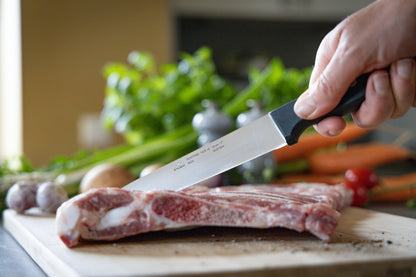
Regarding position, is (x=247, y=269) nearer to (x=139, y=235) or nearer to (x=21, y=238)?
(x=139, y=235)

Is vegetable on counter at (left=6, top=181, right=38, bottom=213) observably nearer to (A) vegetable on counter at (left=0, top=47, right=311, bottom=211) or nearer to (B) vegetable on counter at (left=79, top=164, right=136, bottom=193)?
(B) vegetable on counter at (left=79, top=164, right=136, bottom=193)

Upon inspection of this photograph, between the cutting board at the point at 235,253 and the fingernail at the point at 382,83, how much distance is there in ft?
1.24

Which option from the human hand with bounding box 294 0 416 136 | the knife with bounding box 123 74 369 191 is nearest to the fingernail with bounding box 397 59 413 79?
the human hand with bounding box 294 0 416 136

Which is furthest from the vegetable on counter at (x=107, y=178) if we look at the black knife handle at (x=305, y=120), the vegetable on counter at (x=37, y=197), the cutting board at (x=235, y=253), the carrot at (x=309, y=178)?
the black knife handle at (x=305, y=120)

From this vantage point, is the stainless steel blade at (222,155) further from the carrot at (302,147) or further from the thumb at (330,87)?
the carrot at (302,147)

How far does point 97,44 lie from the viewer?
6387 mm

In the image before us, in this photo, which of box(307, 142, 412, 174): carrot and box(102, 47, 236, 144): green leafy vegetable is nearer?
box(307, 142, 412, 174): carrot

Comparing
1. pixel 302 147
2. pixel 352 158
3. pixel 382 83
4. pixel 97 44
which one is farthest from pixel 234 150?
pixel 97 44

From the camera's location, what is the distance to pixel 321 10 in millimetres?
6891

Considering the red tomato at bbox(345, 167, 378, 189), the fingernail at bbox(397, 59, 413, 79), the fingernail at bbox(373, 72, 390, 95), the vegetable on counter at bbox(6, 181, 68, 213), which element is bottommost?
the vegetable on counter at bbox(6, 181, 68, 213)

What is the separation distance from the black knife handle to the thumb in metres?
0.03

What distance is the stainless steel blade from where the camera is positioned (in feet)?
4.37

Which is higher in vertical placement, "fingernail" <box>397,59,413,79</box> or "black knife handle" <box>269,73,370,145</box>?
"fingernail" <box>397,59,413,79</box>

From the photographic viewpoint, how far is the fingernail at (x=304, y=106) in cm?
124
